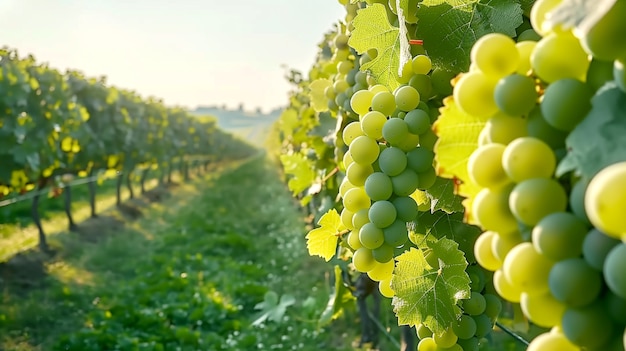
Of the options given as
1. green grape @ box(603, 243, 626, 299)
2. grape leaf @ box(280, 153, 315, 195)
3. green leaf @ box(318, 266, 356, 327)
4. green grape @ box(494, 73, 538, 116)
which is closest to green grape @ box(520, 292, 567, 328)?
green grape @ box(603, 243, 626, 299)

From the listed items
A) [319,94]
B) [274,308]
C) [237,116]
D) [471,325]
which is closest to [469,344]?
[471,325]

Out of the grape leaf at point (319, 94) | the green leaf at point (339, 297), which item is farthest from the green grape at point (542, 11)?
the green leaf at point (339, 297)

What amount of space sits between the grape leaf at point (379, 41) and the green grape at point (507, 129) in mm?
730

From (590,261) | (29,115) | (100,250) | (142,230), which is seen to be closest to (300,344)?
(590,261)

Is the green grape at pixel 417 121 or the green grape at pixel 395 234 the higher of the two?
the green grape at pixel 417 121

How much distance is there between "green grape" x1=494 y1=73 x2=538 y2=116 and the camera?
24.0 inches

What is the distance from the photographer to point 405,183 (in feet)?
3.76

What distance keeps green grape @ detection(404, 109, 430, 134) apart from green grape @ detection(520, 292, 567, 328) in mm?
619

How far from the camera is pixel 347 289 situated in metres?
2.65

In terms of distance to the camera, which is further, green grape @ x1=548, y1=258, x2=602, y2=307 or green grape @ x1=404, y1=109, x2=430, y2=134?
green grape @ x1=404, y1=109, x2=430, y2=134

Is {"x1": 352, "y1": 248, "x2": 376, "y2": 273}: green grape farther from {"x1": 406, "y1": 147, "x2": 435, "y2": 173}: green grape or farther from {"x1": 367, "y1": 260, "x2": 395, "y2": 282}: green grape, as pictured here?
{"x1": 406, "y1": 147, "x2": 435, "y2": 173}: green grape

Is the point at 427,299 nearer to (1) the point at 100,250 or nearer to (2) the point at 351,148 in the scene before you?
(2) the point at 351,148

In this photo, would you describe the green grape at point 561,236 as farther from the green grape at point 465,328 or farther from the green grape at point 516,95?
the green grape at point 465,328

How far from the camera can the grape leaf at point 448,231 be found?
4.51 ft
